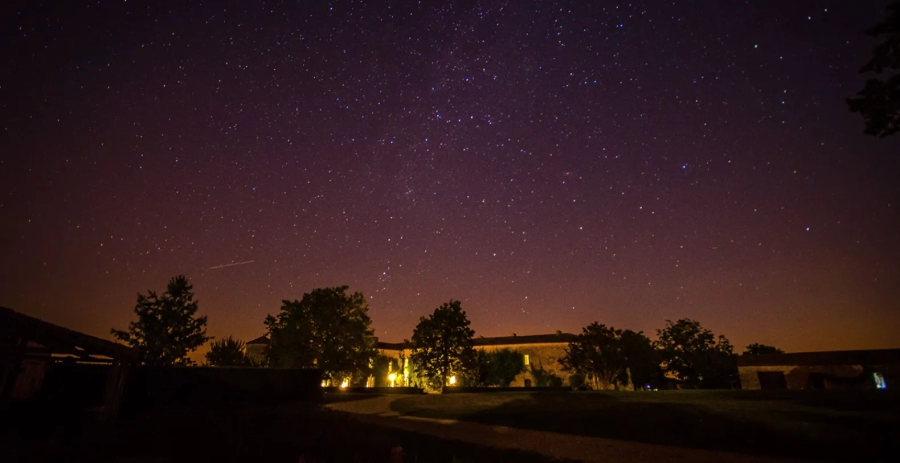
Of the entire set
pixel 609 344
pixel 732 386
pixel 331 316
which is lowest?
pixel 732 386

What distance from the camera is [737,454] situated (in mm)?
10883

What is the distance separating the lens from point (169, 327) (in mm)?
46625

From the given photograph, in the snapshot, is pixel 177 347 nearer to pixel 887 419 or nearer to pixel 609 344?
pixel 609 344

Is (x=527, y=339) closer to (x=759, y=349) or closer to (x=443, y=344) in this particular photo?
(x=443, y=344)

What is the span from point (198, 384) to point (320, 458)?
80.3 feet

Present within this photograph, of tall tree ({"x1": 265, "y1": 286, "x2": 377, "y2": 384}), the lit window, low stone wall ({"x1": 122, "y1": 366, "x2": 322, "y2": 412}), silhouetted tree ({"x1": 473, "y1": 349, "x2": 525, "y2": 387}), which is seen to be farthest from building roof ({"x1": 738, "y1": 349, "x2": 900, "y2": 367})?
low stone wall ({"x1": 122, "y1": 366, "x2": 322, "y2": 412})

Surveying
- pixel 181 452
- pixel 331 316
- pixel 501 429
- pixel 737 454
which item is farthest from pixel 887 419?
pixel 331 316

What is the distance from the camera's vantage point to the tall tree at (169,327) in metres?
45.6

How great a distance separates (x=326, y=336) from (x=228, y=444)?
3792cm

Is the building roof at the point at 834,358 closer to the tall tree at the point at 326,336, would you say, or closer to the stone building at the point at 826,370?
the stone building at the point at 826,370

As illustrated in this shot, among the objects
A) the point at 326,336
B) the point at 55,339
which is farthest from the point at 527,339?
the point at 55,339

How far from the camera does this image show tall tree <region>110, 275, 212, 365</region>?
45562 millimetres

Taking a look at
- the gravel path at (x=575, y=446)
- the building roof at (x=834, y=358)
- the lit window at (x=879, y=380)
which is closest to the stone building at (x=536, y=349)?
the building roof at (x=834, y=358)

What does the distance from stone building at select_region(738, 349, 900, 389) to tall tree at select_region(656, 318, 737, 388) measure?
9469 millimetres
